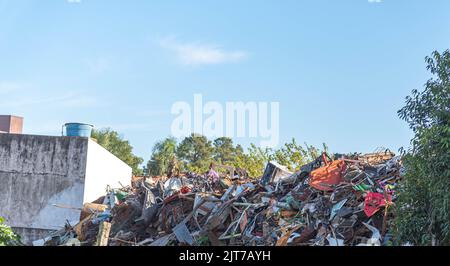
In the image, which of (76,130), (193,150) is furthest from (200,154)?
(76,130)

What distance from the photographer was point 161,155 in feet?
125

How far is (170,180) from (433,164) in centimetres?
1075

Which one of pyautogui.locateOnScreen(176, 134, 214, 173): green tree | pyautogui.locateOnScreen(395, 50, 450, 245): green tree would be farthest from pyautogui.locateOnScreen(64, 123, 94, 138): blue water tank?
pyautogui.locateOnScreen(176, 134, 214, 173): green tree

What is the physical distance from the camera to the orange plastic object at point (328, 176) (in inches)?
525

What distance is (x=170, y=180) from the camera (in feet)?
58.2

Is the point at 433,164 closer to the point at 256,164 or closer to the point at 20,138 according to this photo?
the point at 20,138

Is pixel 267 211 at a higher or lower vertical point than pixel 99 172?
lower

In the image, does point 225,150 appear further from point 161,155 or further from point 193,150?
point 161,155

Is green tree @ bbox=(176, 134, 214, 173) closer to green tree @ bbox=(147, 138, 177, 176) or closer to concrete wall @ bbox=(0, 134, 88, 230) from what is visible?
green tree @ bbox=(147, 138, 177, 176)

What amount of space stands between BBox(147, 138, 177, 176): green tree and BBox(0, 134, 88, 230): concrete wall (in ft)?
60.8

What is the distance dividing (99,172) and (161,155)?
20.1 metres

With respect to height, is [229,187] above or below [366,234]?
above
